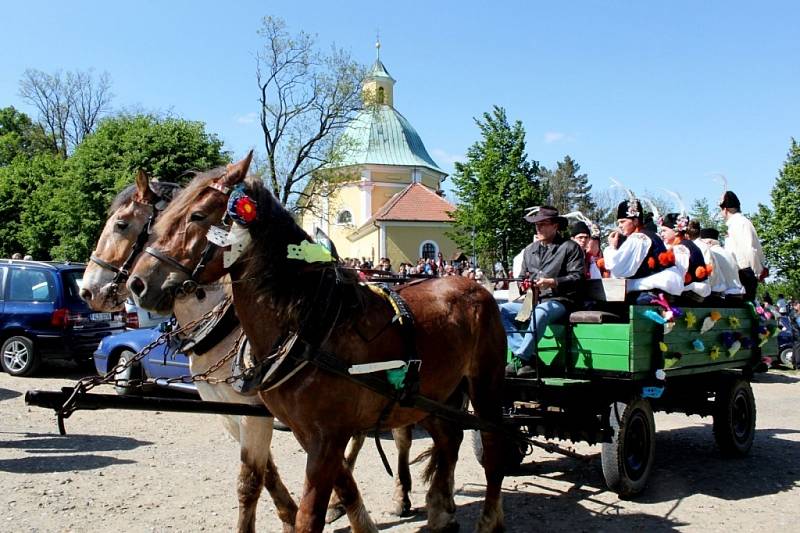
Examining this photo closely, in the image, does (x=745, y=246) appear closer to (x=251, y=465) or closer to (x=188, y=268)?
(x=251, y=465)

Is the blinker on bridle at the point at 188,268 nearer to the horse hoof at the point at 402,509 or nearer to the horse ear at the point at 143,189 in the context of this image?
the horse ear at the point at 143,189

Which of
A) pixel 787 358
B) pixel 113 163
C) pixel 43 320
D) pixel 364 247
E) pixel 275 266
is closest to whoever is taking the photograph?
pixel 275 266

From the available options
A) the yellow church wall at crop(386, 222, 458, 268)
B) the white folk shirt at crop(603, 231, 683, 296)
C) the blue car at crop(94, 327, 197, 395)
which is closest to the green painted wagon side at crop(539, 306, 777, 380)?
the white folk shirt at crop(603, 231, 683, 296)

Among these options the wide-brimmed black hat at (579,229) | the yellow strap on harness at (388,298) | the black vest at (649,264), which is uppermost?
the wide-brimmed black hat at (579,229)

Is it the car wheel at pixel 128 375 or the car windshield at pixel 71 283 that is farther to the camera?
the car windshield at pixel 71 283

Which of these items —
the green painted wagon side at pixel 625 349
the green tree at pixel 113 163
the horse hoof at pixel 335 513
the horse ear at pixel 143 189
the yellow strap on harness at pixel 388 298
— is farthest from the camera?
the green tree at pixel 113 163

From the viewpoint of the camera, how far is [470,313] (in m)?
4.64

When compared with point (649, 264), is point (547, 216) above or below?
above

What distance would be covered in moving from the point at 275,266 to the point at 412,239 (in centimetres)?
3775

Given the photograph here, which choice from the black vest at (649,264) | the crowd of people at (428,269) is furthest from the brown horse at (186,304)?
the black vest at (649,264)

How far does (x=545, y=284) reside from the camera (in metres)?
5.72

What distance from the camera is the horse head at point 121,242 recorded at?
359 cm

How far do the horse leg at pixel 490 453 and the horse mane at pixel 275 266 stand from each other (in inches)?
71.4

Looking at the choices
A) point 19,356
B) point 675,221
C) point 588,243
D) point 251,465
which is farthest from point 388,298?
point 19,356
